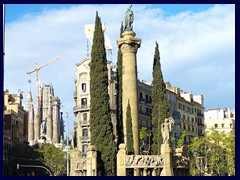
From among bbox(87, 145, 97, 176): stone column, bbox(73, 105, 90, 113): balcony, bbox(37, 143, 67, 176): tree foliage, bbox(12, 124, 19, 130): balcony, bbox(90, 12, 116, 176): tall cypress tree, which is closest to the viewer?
bbox(87, 145, 97, 176): stone column

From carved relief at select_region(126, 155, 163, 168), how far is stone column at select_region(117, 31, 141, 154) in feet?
13.9

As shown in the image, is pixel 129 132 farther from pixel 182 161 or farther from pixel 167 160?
pixel 167 160

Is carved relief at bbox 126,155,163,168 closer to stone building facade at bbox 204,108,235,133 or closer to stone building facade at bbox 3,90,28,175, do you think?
stone building facade at bbox 3,90,28,175

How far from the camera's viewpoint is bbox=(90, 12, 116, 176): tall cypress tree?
38844 millimetres

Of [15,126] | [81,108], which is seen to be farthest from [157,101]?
[15,126]

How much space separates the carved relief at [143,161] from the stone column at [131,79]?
4228 mm

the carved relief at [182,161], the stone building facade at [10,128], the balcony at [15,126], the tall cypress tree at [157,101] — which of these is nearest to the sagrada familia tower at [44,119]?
the stone building facade at [10,128]

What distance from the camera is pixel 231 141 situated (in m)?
69.1

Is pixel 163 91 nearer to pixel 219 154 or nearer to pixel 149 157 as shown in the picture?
pixel 149 157

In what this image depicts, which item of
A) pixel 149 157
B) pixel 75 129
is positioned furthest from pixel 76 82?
pixel 149 157

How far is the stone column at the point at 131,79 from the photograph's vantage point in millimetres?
40500

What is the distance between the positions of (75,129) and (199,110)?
31897mm

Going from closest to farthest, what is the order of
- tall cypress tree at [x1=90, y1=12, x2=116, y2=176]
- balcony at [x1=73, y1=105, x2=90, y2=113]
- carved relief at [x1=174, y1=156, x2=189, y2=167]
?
carved relief at [x1=174, y1=156, x2=189, y2=167], tall cypress tree at [x1=90, y1=12, x2=116, y2=176], balcony at [x1=73, y1=105, x2=90, y2=113]

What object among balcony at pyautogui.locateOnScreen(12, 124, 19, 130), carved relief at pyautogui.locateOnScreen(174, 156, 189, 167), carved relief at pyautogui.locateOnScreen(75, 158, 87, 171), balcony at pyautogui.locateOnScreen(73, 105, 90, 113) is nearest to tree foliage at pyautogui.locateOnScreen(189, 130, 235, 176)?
balcony at pyautogui.locateOnScreen(73, 105, 90, 113)
